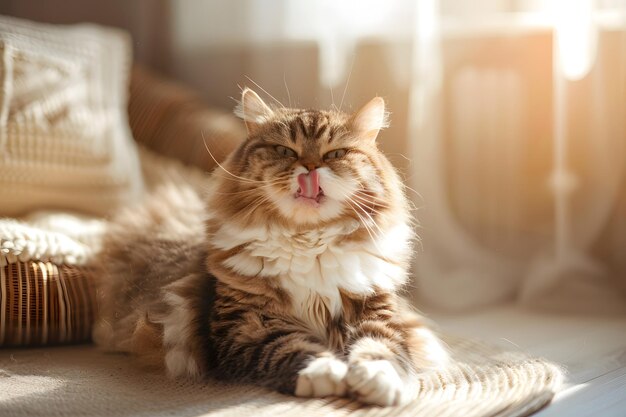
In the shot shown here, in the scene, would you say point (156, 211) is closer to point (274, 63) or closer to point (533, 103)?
point (274, 63)

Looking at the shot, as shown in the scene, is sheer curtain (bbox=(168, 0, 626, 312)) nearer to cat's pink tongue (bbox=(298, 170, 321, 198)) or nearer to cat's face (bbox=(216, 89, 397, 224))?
cat's face (bbox=(216, 89, 397, 224))

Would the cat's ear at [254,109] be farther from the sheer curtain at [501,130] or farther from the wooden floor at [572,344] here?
the wooden floor at [572,344]

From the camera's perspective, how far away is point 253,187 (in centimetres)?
136

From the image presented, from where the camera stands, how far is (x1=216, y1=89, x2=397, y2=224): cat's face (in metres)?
1.28

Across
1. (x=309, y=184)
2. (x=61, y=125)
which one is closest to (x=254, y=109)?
(x=309, y=184)

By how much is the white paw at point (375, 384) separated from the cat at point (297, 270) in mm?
13

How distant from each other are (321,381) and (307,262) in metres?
0.26

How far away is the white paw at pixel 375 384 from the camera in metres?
1.14

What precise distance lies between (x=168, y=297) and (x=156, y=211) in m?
0.46

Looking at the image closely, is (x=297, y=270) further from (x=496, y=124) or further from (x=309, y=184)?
(x=496, y=124)

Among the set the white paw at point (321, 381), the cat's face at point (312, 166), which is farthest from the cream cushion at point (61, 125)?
the white paw at point (321, 381)

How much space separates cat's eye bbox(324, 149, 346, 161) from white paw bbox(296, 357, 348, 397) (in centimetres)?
40

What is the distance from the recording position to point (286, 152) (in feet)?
4.41

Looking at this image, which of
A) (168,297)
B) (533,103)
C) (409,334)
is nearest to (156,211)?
(168,297)
